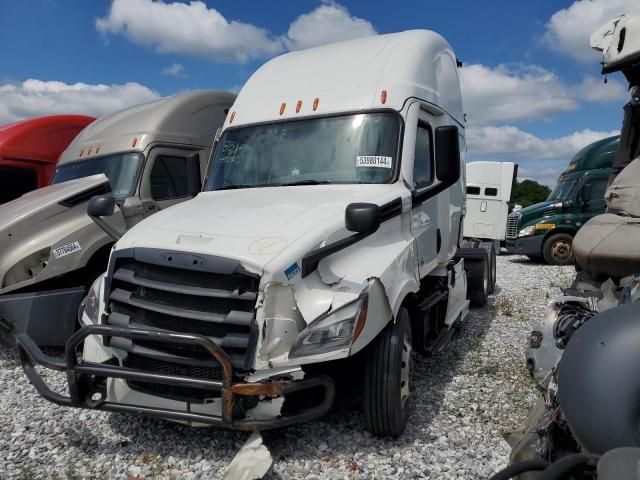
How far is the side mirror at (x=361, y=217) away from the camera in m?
3.45

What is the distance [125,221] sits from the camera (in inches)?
261

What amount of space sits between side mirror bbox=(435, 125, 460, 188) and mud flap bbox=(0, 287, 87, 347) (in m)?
3.89

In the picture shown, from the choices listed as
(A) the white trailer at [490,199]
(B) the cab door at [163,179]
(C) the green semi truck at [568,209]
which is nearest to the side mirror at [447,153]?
(B) the cab door at [163,179]

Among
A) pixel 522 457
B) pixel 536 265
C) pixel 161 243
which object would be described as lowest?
pixel 536 265

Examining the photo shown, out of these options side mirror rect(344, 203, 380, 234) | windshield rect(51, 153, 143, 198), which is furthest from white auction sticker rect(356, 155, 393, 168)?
windshield rect(51, 153, 143, 198)

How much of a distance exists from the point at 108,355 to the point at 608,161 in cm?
1382

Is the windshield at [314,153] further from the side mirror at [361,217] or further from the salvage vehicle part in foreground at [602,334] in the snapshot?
the salvage vehicle part in foreground at [602,334]

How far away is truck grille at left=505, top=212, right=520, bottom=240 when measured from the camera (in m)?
15.2

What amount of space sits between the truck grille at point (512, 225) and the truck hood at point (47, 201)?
12124mm

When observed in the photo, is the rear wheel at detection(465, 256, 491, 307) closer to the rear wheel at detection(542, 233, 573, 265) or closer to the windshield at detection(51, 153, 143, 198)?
the windshield at detection(51, 153, 143, 198)

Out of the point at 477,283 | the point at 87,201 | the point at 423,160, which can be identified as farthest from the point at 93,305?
the point at 477,283

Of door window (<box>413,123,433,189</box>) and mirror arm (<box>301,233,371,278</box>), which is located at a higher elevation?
door window (<box>413,123,433,189</box>)

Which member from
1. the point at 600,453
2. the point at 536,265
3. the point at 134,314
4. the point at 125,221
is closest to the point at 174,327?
the point at 134,314

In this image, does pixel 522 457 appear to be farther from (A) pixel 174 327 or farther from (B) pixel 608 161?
(B) pixel 608 161
